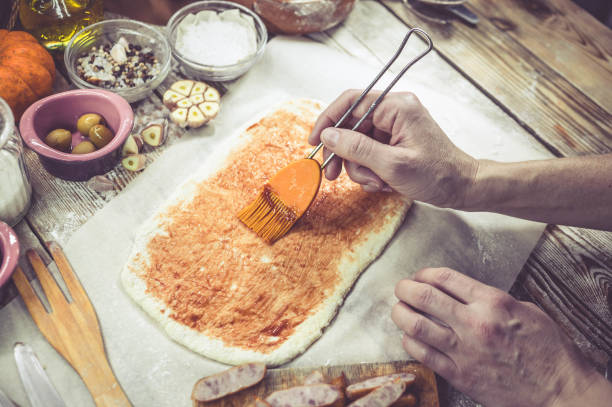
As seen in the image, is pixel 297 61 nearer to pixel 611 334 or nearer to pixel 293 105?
pixel 293 105

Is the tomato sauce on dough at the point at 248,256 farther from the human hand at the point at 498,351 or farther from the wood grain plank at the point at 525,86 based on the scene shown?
the wood grain plank at the point at 525,86

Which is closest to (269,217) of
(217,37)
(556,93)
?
(217,37)

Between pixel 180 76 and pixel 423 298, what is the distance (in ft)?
4.55

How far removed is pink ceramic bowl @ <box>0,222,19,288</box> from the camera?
1.25 metres

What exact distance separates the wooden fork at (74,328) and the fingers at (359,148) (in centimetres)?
95

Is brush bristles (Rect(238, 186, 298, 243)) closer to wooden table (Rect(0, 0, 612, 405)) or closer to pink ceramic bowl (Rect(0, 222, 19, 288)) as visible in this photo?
wooden table (Rect(0, 0, 612, 405))

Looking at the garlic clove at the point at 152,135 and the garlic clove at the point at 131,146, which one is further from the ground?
the garlic clove at the point at 152,135

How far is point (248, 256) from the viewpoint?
1577mm

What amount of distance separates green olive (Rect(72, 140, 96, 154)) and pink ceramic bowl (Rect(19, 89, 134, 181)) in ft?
0.16

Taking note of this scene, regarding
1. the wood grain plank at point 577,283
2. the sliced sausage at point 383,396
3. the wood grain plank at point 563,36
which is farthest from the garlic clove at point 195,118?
the wood grain plank at point 563,36

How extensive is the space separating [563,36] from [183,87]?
1.91 meters

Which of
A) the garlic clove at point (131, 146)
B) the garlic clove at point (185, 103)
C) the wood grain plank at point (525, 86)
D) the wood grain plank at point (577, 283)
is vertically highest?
the wood grain plank at point (525, 86)

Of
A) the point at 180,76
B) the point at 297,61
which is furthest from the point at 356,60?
the point at 180,76

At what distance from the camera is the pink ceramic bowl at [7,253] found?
1.25m
